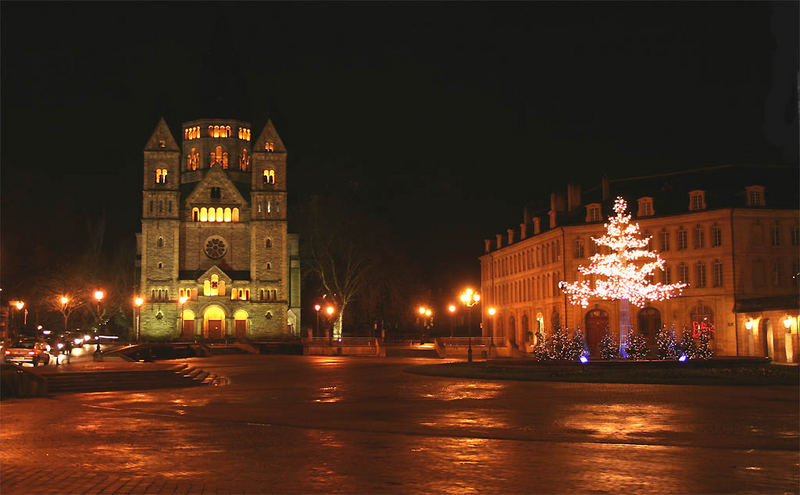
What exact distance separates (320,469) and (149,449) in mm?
3808

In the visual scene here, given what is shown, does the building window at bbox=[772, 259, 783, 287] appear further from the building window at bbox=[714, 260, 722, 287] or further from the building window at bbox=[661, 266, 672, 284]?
the building window at bbox=[661, 266, 672, 284]

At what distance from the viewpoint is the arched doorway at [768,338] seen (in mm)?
51812

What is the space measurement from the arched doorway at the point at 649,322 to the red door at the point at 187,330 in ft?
162

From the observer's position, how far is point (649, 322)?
63.0 metres

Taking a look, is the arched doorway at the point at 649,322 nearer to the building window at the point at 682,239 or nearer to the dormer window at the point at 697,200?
the building window at the point at 682,239

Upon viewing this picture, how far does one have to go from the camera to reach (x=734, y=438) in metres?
15.7

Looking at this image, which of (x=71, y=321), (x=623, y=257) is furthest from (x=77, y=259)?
(x=623, y=257)

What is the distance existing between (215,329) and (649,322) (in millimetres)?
48956

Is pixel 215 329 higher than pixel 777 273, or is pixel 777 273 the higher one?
pixel 777 273

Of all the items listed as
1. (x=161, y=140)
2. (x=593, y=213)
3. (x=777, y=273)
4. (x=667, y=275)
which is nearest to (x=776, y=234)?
(x=777, y=273)

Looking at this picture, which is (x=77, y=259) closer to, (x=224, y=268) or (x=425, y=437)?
(x=224, y=268)

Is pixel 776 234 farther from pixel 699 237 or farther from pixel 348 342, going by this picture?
pixel 348 342

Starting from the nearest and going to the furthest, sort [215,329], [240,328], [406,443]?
[406,443]
[215,329]
[240,328]


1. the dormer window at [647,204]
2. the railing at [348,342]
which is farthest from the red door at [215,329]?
the dormer window at [647,204]
